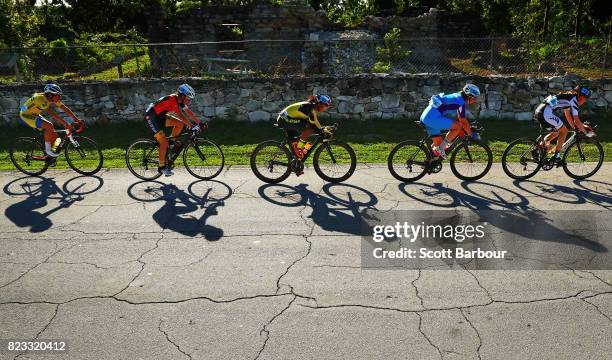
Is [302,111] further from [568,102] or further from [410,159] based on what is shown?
[568,102]

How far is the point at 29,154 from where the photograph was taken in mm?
9594

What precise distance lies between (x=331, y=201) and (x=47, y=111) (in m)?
6.07

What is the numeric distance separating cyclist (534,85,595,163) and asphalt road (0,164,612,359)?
0.97 metres

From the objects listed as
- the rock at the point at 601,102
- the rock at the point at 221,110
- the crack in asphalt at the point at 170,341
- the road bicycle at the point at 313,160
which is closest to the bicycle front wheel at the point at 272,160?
the road bicycle at the point at 313,160

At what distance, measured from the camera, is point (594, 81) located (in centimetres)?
1358

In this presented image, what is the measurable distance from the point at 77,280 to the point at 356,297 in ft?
11.1

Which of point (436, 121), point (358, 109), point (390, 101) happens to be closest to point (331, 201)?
point (436, 121)

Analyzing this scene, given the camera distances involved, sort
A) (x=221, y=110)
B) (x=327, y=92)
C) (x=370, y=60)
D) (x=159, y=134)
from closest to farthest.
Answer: (x=159, y=134)
(x=327, y=92)
(x=221, y=110)
(x=370, y=60)

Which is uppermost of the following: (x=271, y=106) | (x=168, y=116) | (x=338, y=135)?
(x=168, y=116)

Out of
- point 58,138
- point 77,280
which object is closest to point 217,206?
point 77,280

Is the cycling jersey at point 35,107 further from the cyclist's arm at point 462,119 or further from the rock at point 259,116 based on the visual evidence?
the cyclist's arm at point 462,119

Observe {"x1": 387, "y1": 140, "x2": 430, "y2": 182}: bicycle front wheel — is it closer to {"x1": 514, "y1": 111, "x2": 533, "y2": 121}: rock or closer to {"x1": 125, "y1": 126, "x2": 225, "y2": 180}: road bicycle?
{"x1": 125, "y1": 126, "x2": 225, "y2": 180}: road bicycle

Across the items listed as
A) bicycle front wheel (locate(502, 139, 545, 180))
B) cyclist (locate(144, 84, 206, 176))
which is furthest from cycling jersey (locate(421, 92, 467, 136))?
cyclist (locate(144, 84, 206, 176))

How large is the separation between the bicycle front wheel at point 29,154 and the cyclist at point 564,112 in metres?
9.87
